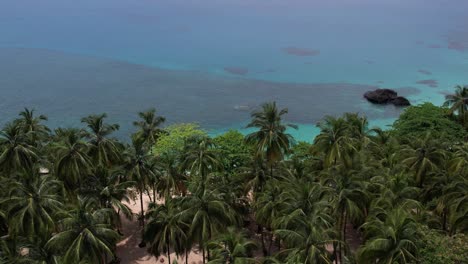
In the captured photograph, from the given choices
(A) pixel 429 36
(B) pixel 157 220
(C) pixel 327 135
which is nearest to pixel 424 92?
(A) pixel 429 36

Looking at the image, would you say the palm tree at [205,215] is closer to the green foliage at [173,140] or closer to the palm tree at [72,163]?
the palm tree at [72,163]

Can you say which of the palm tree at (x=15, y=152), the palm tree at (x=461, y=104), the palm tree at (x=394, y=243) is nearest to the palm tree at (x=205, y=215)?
the palm tree at (x=394, y=243)

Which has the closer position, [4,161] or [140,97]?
[4,161]

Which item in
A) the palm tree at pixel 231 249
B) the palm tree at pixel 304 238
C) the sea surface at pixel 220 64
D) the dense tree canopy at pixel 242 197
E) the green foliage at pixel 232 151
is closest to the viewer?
the palm tree at pixel 304 238

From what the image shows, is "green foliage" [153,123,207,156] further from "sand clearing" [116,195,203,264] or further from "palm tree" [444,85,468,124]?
"palm tree" [444,85,468,124]

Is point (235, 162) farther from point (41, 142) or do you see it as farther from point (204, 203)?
point (41, 142)

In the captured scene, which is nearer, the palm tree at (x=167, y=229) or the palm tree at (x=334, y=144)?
the palm tree at (x=167, y=229)
